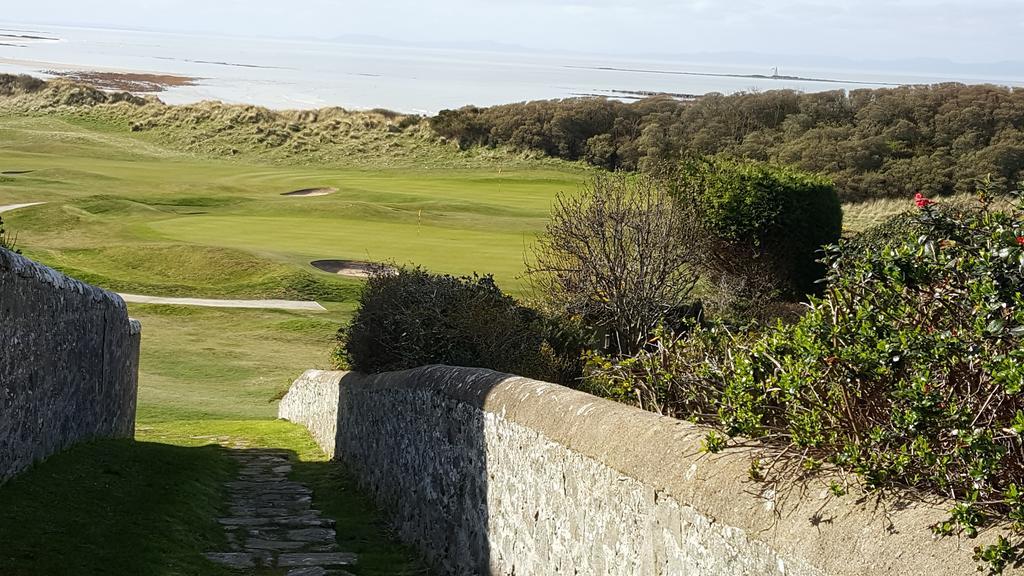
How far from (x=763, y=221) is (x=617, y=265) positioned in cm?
548

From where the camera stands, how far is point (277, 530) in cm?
839

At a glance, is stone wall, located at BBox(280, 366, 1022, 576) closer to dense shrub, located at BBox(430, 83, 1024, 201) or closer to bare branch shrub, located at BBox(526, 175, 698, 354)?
bare branch shrub, located at BBox(526, 175, 698, 354)

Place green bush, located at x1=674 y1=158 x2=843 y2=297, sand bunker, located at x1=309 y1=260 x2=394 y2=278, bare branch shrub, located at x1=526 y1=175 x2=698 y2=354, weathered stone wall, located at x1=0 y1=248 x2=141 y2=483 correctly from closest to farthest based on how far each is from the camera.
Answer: weathered stone wall, located at x1=0 y1=248 x2=141 y2=483, bare branch shrub, located at x1=526 y1=175 x2=698 y2=354, green bush, located at x1=674 y1=158 x2=843 y2=297, sand bunker, located at x1=309 y1=260 x2=394 y2=278

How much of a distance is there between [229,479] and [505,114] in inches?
2435

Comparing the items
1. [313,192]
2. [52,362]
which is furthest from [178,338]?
[313,192]

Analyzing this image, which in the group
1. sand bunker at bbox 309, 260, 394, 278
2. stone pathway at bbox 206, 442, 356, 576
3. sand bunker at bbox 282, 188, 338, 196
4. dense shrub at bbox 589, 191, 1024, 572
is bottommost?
sand bunker at bbox 309, 260, 394, 278

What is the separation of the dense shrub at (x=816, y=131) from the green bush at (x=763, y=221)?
4.33m

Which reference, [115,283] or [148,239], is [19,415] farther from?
[148,239]

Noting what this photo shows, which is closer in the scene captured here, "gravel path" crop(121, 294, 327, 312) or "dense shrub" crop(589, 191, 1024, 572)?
"dense shrub" crop(589, 191, 1024, 572)

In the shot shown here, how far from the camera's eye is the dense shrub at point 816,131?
142 ft

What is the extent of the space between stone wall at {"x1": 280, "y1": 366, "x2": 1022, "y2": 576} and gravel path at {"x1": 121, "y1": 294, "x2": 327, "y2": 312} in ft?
56.2

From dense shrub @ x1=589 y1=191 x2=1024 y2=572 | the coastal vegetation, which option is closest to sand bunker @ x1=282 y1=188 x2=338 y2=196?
the coastal vegetation

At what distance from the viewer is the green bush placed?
849 inches

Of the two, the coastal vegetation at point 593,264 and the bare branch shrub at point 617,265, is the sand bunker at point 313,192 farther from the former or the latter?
the bare branch shrub at point 617,265
